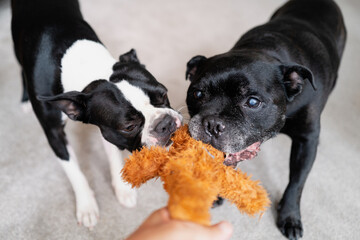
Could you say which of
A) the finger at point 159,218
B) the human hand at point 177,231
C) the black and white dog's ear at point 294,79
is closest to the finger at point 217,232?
the human hand at point 177,231

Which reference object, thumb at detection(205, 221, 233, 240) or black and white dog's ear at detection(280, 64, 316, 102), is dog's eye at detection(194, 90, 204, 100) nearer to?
black and white dog's ear at detection(280, 64, 316, 102)

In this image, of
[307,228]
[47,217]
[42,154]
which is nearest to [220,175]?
[307,228]

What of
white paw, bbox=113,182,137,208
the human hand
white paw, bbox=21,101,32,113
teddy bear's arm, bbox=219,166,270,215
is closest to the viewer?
the human hand

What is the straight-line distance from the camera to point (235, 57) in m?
2.04

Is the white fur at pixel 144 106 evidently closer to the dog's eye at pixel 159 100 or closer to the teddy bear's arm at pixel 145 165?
the dog's eye at pixel 159 100

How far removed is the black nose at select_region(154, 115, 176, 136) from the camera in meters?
1.86

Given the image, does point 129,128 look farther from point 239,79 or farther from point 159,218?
point 159,218

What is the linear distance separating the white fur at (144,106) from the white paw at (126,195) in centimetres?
74

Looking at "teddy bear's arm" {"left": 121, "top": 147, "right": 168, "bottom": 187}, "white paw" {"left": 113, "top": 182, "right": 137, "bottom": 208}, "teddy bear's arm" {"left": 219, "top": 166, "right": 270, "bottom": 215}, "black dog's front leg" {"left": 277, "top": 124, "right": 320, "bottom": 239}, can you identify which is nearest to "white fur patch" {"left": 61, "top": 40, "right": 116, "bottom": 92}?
"teddy bear's arm" {"left": 121, "top": 147, "right": 168, "bottom": 187}

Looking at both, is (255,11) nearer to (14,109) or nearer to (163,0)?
(163,0)

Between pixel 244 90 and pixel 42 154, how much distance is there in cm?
197

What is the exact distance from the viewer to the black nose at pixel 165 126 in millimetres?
1861

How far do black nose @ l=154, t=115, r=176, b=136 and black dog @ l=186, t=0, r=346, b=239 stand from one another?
13 cm

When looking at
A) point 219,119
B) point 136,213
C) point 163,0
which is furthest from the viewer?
point 163,0
